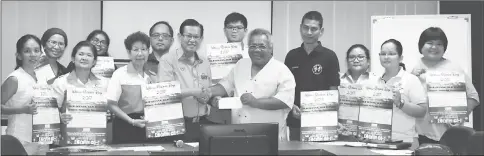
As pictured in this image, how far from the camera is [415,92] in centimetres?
461

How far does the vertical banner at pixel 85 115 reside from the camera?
4082mm

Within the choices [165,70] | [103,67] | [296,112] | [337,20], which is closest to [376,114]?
[296,112]

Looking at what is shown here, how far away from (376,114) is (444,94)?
2.52 ft

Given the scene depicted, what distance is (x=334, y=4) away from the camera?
24.6 feet

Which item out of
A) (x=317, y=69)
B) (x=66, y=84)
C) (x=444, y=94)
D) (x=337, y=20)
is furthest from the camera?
(x=337, y=20)

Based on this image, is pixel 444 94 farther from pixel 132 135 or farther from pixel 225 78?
pixel 132 135

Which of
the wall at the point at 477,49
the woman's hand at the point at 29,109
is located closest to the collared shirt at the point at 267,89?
the woman's hand at the point at 29,109

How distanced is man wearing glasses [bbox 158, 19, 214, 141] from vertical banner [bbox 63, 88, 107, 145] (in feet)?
Answer: 2.54

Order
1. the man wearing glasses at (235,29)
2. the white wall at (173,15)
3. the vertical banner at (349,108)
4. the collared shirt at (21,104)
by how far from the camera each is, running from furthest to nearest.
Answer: the white wall at (173,15) → the man wearing glasses at (235,29) → the vertical banner at (349,108) → the collared shirt at (21,104)

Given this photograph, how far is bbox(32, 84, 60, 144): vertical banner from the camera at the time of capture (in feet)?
13.2

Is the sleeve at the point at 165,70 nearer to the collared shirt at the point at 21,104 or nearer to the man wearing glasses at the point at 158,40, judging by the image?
the man wearing glasses at the point at 158,40

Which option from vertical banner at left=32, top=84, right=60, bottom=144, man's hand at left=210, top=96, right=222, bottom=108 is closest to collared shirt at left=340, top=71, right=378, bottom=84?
man's hand at left=210, top=96, right=222, bottom=108

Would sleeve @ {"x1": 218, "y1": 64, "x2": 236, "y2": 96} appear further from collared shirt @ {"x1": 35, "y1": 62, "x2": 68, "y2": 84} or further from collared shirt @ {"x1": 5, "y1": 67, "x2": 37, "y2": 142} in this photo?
collared shirt @ {"x1": 5, "y1": 67, "x2": 37, "y2": 142}

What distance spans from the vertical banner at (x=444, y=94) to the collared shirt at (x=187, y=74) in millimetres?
1974
